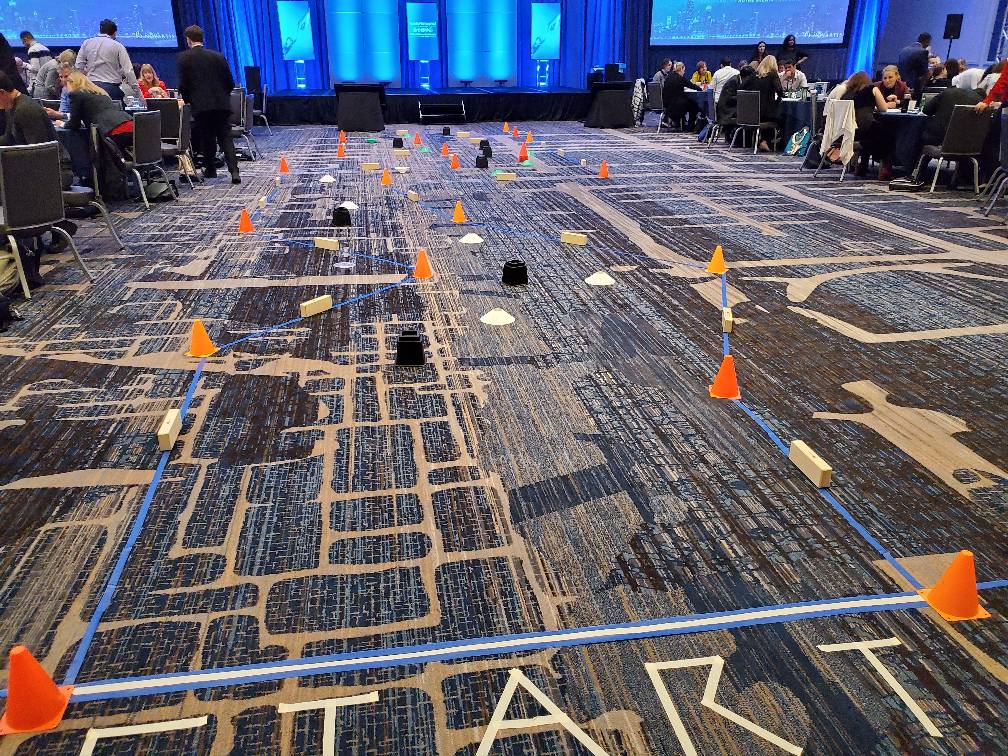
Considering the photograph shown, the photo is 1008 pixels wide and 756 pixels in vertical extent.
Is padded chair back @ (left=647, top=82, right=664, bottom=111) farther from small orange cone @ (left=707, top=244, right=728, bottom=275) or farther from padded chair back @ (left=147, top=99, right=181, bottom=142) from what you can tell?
small orange cone @ (left=707, top=244, right=728, bottom=275)

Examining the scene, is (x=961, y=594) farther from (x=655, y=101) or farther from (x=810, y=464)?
(x=655, y=101)

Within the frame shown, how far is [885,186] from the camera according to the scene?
7500 millimetres

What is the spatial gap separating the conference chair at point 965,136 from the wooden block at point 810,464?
5.46 m

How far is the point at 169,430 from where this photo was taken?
8.27 ft

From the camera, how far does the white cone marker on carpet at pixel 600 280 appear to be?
169 inches

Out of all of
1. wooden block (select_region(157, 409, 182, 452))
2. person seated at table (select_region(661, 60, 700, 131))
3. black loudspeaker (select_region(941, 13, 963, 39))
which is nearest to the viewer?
wooden block (select_region(157, 409, 182, 452))

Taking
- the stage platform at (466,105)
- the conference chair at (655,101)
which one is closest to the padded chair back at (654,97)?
the conference chair at (655,101)

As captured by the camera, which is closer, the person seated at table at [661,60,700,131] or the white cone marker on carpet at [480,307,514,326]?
the white cone marker on carpet at [480,307,514,326]

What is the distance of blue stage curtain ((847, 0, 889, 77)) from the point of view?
16.1m

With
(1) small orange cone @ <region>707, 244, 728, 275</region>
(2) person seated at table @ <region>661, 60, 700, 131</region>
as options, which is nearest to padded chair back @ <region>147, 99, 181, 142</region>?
(1) small orange cone @ <region>707, 244, 728, 275</region>

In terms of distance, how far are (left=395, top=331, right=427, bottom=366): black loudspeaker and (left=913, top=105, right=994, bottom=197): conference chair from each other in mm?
5679

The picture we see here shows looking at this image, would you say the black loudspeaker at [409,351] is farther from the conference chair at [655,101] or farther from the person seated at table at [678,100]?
the conference chair at [655,101]

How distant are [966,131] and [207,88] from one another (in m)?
6.78

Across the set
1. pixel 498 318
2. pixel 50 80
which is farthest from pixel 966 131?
pixel 50 80
